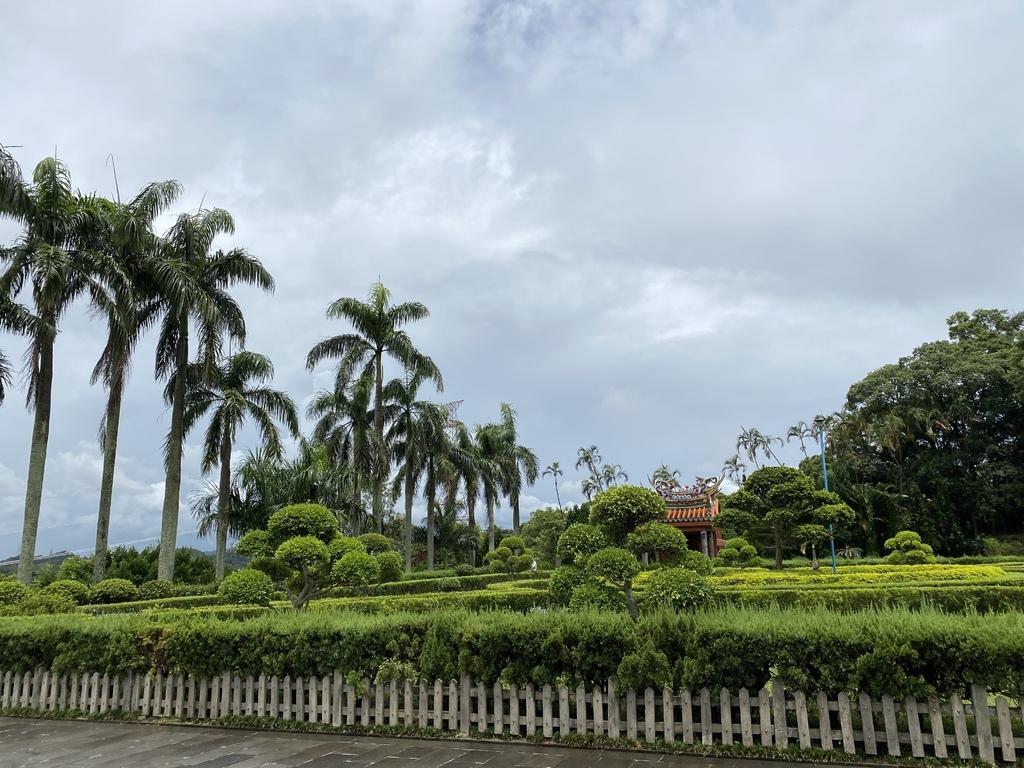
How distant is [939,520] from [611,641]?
131 ft

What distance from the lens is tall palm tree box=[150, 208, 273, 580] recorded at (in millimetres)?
20766

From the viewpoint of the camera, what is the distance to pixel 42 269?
17.2 metres

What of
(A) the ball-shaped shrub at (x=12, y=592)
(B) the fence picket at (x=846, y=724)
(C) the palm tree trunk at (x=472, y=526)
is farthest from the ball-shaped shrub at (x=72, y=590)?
(C) the palm tree trunk at (x=472, y=526)

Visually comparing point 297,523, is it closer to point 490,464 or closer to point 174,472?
point 174,472

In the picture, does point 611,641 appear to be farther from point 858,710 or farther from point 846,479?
point 846,479

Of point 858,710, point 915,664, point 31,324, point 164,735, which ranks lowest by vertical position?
point 164,735

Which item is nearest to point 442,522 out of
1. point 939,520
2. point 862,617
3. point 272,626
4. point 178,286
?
point 178,286

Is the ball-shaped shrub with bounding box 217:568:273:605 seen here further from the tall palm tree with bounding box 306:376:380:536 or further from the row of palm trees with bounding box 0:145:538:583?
the tall palm tree with bounding box 306:376:380:536

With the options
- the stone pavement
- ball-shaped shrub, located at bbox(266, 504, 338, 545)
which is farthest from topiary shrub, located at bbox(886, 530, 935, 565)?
the stone pavement

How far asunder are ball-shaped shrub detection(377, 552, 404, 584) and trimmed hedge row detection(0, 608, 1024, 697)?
14174 millimetres

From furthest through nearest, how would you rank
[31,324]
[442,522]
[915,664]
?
[442,522], [31,324], [915,664]

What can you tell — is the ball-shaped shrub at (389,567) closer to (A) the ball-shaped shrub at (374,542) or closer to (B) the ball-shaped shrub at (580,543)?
(A) the ball-shaped shrub at (374,542)

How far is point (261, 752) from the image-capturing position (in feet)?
20.8

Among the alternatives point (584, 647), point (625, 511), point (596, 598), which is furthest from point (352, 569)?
point (584, 647)
